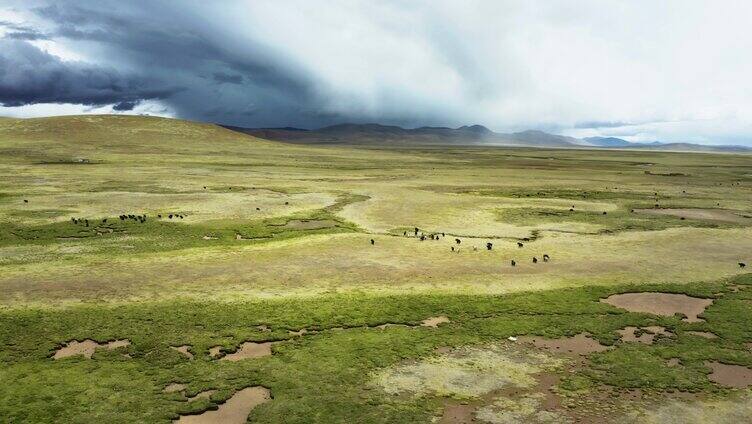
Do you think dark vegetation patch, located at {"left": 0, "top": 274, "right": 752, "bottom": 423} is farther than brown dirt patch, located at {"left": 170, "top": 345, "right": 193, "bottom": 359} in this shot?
No

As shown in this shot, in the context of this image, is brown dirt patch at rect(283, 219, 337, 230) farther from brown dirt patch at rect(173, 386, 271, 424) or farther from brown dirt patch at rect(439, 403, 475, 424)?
brown dirt patch at rect(439, 403, 475, 424)

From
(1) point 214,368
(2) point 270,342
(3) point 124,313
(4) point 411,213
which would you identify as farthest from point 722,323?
(4) point 411,213

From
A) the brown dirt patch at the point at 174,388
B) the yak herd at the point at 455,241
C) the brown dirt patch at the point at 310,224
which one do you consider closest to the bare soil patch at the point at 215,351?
the brown dirt patch at the point at 174,388

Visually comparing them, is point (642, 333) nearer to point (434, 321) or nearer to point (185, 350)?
point (434, 321)

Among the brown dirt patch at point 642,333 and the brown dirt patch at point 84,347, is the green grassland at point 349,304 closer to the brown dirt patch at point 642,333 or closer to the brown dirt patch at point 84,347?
the brown dirt patch at point 84,347

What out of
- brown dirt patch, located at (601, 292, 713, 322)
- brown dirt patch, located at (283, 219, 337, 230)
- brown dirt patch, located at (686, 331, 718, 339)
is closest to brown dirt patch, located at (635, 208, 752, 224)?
brown dirt patch, located at (601, 292, 713, 322)
